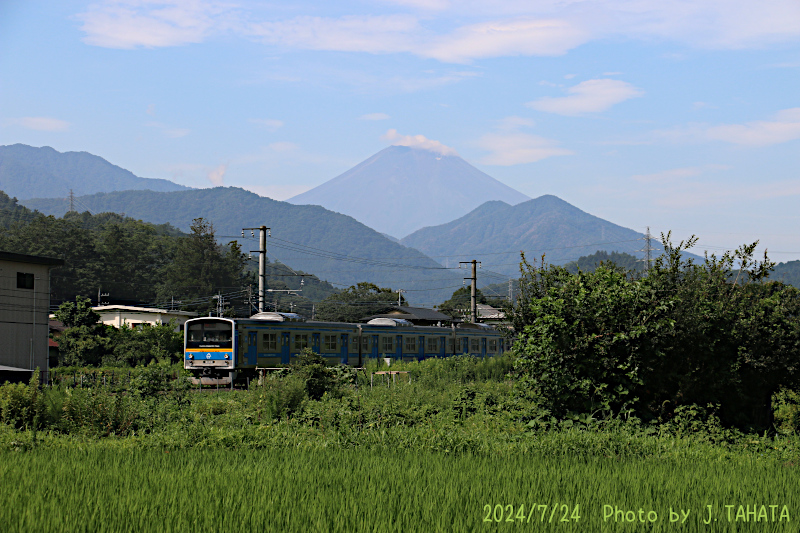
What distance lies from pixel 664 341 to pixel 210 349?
20845mm

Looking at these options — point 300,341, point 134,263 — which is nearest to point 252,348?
point 300,341

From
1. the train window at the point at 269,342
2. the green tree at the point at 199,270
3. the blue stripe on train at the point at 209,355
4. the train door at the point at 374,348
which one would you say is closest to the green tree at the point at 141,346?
the blue stripe on train at the point at 209,355

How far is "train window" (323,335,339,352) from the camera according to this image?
1266 inches

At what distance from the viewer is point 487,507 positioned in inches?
272

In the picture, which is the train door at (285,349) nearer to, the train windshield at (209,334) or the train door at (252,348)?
the train door at (252,348)

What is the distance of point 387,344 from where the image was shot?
36.4m

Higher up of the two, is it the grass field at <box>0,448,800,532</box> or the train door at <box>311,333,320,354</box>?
the train door at <box>311,333,320,354</box>

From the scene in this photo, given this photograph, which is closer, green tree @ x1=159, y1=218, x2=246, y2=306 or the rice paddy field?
the rice paddy field

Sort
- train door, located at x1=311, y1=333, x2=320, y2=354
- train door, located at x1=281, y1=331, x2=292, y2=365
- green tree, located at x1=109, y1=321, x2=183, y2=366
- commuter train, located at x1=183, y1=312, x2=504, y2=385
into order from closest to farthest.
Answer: commuter train, located at x1=183, y1=312, x2=504, y2=385
train door, located at x1=281, y1=331, x2=292, y2=365
train door, located at x1=311, y1=333, x2=320, y2=354
green tree, located at x1=109, y1=321, x2=183, y2=366

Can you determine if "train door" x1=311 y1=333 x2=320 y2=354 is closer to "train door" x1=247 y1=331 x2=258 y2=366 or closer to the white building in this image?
"train door" x1=247 y1=331 x2=258 y2=366

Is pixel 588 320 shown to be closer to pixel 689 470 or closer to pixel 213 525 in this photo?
pixel 689 470

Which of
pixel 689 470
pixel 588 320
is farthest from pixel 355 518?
pixel 588 320

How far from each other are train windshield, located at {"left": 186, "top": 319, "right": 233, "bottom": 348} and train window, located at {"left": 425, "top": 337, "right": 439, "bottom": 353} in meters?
13.2

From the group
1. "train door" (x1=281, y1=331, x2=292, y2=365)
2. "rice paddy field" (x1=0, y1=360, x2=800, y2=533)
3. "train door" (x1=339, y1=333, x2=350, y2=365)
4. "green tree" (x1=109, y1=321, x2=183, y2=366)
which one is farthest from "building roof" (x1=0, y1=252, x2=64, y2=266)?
"rice paddy field" (x1=0, y1=360, x2=800, y2=533)
